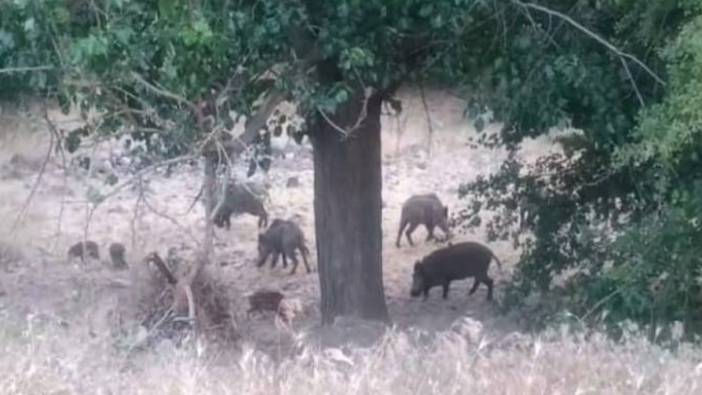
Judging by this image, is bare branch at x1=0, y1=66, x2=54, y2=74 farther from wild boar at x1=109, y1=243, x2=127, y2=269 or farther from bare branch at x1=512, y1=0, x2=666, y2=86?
wild boar at x1=109, y1=243, x2=127, y2=269

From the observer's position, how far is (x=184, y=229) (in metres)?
14.3

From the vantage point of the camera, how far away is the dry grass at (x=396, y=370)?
6547 millimetres

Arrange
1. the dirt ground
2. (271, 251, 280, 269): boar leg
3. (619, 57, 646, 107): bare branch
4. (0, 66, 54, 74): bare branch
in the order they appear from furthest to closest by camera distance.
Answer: (271, 251, 280, 269): boar leg < the dirt ground < (619, 57, 646, 107): bare branch < (0, 66, 54, 74): bare branch

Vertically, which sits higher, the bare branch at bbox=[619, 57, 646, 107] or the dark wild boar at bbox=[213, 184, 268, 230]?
the bare branch at bbox=[619, 57, 646, 107]

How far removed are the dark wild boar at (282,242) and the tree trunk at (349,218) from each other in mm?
4283

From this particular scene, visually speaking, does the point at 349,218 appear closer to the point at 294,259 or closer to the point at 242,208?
the point at 294,259

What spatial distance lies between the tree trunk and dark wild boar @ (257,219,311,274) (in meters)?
4.28

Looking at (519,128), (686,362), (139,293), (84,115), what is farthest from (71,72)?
(686,362)

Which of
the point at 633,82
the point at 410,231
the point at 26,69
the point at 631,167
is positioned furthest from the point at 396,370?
the point at 410,231

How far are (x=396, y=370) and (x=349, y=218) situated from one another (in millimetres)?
7289

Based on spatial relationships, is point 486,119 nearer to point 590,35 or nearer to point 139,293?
point 590,35

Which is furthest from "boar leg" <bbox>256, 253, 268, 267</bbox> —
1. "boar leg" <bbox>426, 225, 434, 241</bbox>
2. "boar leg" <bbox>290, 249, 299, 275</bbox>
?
"boar leg" <bbox>426, 225, 434, 241</bbox>

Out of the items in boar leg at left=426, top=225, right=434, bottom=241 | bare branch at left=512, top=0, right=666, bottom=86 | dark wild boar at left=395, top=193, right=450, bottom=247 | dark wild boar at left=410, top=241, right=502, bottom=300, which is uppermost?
bare branch at left=512, top=0, right=666, bottom=86

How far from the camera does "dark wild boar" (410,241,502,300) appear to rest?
1734 centimetres
